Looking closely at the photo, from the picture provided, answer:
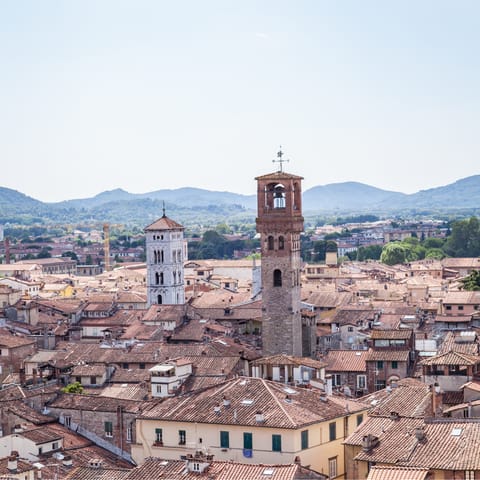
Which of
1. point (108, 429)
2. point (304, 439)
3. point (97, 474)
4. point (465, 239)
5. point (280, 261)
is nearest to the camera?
point (97, 474)

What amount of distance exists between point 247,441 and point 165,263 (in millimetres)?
58005

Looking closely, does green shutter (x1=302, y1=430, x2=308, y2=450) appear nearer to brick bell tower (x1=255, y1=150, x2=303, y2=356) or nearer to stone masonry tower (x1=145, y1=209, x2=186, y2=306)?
brick bell tower (x1=255, y1=150, x2=303, y2=356)

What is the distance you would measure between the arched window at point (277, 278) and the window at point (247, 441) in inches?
978

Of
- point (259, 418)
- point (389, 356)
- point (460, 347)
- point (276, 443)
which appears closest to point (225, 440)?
point (259, 418)

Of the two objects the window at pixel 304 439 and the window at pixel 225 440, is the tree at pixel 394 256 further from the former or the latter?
the window at pixel 304 439

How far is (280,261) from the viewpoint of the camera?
61688 mm

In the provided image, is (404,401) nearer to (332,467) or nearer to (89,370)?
(332,467)

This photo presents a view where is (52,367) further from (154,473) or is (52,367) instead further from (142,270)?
(142,270)

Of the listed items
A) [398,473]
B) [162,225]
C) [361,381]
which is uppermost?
[162,225]

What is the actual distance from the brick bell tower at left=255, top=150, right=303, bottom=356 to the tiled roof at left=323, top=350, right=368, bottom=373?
355 cm

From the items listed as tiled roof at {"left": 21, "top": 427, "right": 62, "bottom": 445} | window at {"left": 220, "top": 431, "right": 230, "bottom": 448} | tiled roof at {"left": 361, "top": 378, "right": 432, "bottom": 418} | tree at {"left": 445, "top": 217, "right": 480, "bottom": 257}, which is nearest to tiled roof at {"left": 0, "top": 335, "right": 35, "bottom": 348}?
tiled roof at {"left": 21, "top": 427, "right": 62, "bottom": 445}

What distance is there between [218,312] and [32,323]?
37.1 feet

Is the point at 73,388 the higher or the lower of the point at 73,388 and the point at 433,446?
the lower

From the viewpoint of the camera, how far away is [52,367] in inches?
2239
